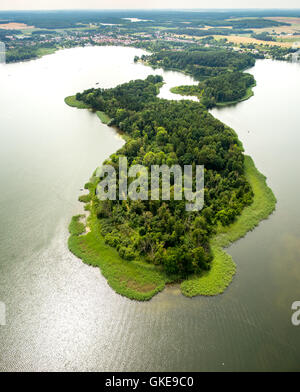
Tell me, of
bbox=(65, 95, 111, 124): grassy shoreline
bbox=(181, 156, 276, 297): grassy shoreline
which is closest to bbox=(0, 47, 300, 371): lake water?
bbox=(181, 156, 276, 297): grassy shoreline

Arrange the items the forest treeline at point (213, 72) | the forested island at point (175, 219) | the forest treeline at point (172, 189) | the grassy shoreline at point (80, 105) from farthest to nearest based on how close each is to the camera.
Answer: the forest treeline at point (213, 72) → the grassy shoreline at point (80, 105) → the forest treeline at point (172, 189) → the forested island at point (175, 219)

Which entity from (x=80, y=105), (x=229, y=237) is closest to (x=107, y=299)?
(x=229, y=237)

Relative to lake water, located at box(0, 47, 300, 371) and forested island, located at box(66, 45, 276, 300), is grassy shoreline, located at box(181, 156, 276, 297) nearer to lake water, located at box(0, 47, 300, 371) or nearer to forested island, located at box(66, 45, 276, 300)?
forested island, located at box(66, 45, 276, 300)

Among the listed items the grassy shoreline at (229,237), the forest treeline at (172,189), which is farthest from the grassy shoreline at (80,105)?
the grassy shoreline at (229,237)

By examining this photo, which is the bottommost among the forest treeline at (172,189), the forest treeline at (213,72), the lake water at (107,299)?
the lake water at (107,299)

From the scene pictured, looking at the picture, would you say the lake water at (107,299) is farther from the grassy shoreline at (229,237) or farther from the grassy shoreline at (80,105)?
the grassy shoreline at (80,105)

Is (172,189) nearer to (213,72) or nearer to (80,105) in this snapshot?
(80,105)
